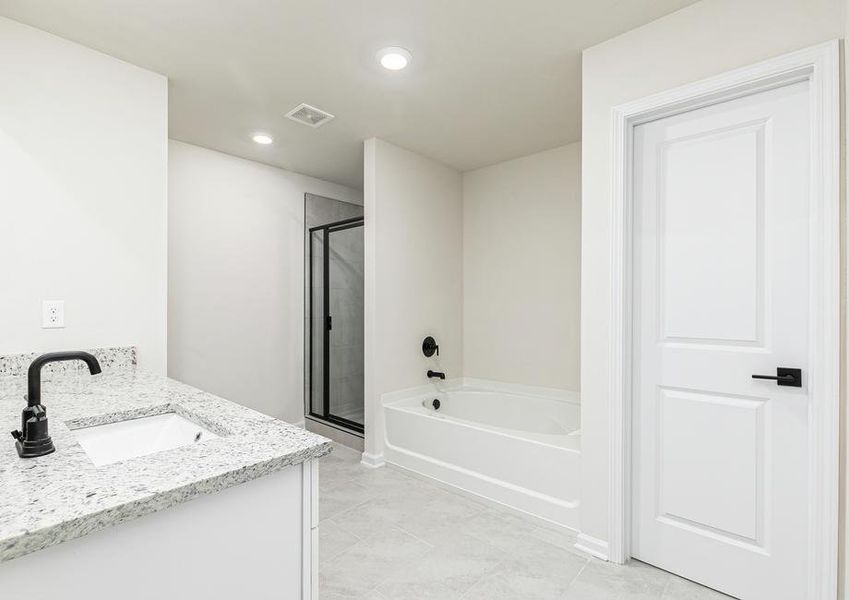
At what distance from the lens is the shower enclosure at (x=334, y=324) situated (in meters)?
3.90

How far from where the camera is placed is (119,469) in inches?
33.9

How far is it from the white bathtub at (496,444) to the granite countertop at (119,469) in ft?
5.36

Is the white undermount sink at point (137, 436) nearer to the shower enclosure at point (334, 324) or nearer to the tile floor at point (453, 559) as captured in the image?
the tile floor at point (453, 559)

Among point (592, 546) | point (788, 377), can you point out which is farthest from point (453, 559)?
point (788, 377)

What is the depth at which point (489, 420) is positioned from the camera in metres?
3.62

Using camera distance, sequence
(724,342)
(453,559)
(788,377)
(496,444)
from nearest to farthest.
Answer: (788,377) < (724,342) < (453,559) < (496,444)

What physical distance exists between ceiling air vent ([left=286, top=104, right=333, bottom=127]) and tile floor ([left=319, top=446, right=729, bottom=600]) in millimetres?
2414

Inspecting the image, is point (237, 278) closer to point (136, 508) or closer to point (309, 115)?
point (309, 115)

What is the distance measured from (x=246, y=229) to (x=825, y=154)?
3635 mm

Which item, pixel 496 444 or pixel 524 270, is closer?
pixel 496 444

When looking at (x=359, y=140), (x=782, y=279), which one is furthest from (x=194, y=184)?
(x=782, y=279)

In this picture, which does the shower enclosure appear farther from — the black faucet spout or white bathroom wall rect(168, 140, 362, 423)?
the black faucet spout

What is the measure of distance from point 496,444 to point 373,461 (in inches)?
41.5

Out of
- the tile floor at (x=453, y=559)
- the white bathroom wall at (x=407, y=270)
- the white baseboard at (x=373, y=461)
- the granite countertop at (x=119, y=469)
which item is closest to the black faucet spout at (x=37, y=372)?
the granite countertop at (x=119, y=469)
